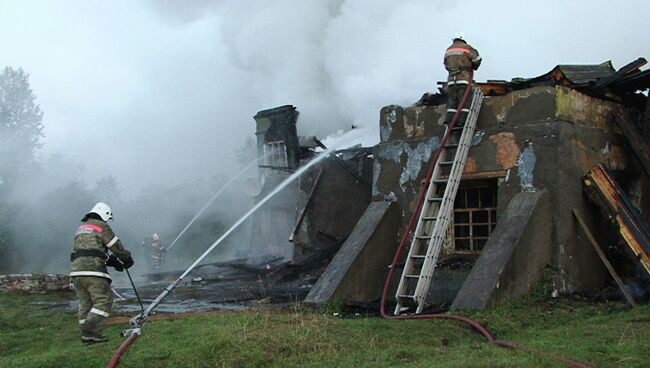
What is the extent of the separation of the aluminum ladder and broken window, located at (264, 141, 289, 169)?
977cm

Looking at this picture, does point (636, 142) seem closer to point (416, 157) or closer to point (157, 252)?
point (416, 157)

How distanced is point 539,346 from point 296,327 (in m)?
2.16

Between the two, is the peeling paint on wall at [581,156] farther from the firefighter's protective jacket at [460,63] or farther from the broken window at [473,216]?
the firefighter's protective jacket at [460,63]

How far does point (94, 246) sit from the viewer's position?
7477 millimetres

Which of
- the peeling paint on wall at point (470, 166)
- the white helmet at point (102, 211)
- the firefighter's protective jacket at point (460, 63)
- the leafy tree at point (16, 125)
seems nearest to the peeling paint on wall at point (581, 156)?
the peeling paint on wall at point (470, 166)

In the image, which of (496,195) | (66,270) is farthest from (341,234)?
(66,270)

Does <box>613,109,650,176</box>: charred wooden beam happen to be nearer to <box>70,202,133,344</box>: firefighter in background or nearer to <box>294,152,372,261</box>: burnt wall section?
<box>294,152,372,261</box>: burnt wall section

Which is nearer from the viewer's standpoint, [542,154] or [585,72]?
[542,154]

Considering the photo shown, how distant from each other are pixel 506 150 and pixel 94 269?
5.42 metres

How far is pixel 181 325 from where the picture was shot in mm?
7195

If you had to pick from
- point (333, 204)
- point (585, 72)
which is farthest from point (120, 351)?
point (333, 204)

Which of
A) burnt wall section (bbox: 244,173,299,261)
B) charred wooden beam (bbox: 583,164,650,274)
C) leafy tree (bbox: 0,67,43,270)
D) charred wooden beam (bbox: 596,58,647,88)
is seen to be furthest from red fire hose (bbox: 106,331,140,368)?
leafy tree (bbox: 0,67,43,270)

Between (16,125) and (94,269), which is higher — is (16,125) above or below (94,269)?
above

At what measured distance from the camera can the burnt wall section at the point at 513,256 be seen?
25.4 feet
